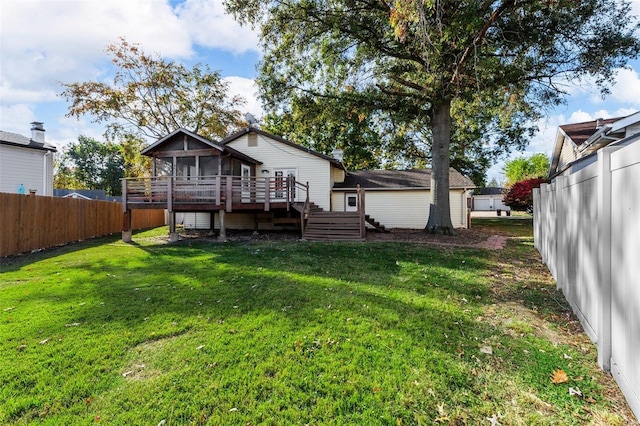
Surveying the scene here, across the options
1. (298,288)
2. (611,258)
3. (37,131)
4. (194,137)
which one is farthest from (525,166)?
(37,131)

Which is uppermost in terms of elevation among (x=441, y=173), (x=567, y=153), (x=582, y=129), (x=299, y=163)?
(x=582, y=129)

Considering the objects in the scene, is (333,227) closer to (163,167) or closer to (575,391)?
(163,167)

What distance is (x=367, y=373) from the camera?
297cm

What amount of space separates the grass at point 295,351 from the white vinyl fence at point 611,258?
30 centimetres

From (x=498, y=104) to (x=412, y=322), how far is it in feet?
47.2

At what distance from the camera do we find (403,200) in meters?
17.3

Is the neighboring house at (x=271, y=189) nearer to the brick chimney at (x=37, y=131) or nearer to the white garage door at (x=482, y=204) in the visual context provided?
the brick chimney at (x=37, y=131)

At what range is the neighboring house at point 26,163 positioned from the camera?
48.3 ft

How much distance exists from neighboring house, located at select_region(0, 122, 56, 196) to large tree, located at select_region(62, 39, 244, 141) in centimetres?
503

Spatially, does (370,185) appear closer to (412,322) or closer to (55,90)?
(412,322)

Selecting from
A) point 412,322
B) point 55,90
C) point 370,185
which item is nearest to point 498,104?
point 370,185

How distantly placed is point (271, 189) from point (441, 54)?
8.35 m

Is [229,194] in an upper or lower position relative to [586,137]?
lower

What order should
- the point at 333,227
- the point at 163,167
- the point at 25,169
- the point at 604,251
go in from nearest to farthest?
1. the point at 604,251
2. the point at 333,227
3. the point at 163,167
4. the point at 25,169
